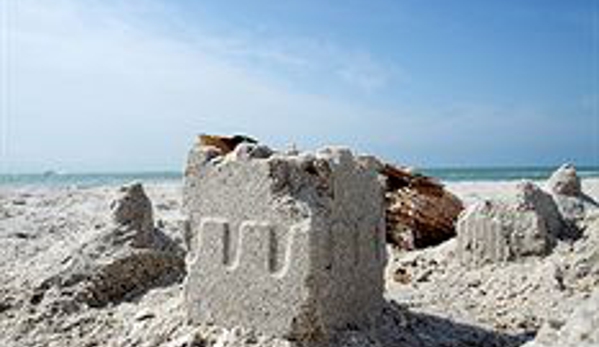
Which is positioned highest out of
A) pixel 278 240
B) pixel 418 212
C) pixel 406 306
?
pixel 278 240

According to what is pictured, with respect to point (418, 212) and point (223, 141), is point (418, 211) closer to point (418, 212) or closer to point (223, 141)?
point (418, 212)

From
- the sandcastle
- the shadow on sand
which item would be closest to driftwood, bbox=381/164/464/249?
the shadow on sand

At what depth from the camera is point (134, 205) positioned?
7281mm

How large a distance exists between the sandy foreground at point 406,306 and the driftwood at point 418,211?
0.51 m

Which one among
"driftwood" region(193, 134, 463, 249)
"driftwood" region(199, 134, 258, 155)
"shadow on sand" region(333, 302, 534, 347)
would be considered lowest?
"shadow on sand" region(333, 302, 534, 347)

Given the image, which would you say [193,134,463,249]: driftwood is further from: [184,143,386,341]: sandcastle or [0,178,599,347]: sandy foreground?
[184,143,386,341]: sandcastle

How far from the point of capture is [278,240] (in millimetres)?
5402

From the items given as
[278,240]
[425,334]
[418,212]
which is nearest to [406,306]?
[425,334]

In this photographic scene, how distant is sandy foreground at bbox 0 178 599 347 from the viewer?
589cm

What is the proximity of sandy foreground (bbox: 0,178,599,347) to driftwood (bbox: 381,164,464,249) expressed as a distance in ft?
1.69

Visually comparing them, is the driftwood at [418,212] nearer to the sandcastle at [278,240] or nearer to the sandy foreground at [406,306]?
the sandy foreground at [406,306]

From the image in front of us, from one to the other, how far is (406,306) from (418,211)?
113 inches

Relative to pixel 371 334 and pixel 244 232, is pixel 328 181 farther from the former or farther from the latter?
pixel 371 334

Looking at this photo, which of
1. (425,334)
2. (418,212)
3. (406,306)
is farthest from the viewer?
(418,212)
